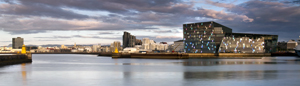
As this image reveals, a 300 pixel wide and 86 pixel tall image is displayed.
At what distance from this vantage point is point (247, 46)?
15725 centimetres

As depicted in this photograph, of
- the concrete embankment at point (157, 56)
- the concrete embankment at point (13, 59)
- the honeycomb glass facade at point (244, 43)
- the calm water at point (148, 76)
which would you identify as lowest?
the calm water at point (148, 76)

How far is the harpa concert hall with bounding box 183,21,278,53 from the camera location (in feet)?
502

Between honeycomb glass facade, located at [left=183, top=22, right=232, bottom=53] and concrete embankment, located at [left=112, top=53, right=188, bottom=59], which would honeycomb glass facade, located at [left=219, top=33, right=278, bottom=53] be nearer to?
honeycomb glass facade, located at [left=183, top=22, right=232, bottom=53]

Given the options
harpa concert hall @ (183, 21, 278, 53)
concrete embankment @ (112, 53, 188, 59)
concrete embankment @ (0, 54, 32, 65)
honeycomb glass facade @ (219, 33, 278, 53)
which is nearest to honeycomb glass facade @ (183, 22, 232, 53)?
harpa concert hall @ (183, 21, 278, 53)

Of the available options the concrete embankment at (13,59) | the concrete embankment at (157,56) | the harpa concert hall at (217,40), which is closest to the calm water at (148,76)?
the concrete embankment at (13,59)

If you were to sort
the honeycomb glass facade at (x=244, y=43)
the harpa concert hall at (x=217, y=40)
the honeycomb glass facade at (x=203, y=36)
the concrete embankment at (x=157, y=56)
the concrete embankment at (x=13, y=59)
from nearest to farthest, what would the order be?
the concrete embankment at (x=13, y=59) → the concrete embankment at (x=157, y=56) → the honeycomb glass facade at (x=244, y=43) → the harpa concert hall at (x=217, y=40) → the honeycomb glass facade at (x=203, y=36)

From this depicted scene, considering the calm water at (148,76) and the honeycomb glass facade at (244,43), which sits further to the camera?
the honeycomb glass facade at (244,43)

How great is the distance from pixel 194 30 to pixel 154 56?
4135 cm

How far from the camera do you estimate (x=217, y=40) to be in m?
153

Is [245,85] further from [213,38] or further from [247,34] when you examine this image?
[247,34]

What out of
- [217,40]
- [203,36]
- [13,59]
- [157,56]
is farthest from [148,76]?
[203,36]

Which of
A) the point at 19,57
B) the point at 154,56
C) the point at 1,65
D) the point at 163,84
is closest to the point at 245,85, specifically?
the point at 163,84

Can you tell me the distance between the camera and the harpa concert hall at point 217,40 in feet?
502

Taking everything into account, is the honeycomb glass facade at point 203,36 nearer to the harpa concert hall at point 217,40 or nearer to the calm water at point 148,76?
the harpa concert hall at point 217,40
